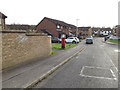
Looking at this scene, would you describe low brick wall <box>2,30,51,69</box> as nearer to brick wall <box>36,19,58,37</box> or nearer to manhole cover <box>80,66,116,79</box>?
manhole cover <box>80,66,116,79</box>

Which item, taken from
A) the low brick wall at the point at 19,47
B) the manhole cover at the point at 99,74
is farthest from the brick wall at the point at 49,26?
the manhole cover at the point at 99,74

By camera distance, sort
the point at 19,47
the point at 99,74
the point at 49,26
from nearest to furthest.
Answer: the point at 99,74, the point at 19,47, the point at 49,26

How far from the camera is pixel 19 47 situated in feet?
26.2

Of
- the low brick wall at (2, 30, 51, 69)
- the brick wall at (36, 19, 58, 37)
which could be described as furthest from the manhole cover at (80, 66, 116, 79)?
the brick wall at (36, 19, 58, 37)

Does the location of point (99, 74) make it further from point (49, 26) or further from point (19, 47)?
point (49, 26)

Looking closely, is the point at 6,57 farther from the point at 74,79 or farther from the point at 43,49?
the point at 43,49

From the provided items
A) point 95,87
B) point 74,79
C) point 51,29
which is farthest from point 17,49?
point 51,29

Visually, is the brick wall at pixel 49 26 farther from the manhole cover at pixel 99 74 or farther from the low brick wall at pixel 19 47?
the manhole cover at pixel 99 74

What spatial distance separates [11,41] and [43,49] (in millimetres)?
4547

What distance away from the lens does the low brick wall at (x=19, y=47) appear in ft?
22.5

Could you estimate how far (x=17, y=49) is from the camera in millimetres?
7805

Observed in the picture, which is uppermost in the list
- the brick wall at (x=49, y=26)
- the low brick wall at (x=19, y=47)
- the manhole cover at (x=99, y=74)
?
the brick wall at (x=49, y=26)

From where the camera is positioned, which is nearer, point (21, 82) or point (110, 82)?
point (21, 82)

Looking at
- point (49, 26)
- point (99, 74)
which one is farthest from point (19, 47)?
point (49, 26)
